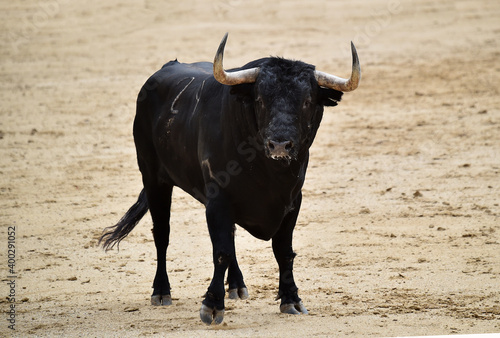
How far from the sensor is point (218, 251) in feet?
20.7

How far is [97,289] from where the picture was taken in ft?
25.1

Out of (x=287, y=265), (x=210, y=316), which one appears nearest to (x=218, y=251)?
(x=210, y=316)

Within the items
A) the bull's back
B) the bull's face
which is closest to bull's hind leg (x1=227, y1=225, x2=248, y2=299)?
the bull's back

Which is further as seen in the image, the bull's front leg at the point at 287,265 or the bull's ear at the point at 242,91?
the bull's front leg at the point at 287,265

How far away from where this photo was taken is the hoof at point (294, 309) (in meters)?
6.66

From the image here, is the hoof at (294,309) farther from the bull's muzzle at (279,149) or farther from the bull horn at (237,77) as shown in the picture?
the bull horn at (237,77)

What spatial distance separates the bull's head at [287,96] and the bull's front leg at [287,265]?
29.2 inches

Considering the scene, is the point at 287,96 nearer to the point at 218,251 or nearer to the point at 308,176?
the point at 218,251

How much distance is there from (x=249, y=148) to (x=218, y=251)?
0.77 m

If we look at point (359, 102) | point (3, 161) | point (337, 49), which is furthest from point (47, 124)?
point (337, 49)

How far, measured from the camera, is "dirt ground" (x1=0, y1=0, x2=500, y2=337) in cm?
691

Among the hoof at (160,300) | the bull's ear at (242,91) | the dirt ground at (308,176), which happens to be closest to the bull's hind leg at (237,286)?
the dirt ground at (308,176)

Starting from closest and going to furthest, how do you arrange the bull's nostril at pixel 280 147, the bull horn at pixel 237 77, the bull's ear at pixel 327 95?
the bull's nostril at pixel 280 147 < the bull horn at pixel 237 77 < the bull's ear at pixel 327 95

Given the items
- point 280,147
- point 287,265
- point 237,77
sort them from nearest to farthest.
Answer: point 280,147 → point 237,77 → point 287,265
